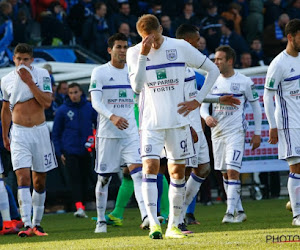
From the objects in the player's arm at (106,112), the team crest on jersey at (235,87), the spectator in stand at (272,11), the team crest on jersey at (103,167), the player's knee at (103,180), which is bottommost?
the player's knee at (103,180)

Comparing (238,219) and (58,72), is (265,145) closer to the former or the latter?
(58,72)

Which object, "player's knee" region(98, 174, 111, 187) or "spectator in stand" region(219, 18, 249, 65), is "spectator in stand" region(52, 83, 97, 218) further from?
"spectator in stand" region(219, 18, 249, 65)

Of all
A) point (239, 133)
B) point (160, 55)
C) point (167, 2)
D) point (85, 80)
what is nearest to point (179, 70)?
point (160, 55)

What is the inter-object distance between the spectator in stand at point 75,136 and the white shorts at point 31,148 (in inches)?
151

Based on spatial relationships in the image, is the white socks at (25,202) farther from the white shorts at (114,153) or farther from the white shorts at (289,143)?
the white shorts at (289,143)

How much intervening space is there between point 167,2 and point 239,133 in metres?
11.2

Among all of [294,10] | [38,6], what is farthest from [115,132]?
[294,10]

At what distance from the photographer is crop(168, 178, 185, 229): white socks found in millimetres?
10359

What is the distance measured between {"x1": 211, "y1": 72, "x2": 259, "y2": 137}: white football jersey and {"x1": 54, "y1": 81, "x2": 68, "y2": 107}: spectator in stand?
17.8 ft

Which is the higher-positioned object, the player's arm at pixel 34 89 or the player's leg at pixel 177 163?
the player's arm at pixel 34 89

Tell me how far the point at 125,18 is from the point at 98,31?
853 mm

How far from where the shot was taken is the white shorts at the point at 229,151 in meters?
13.6

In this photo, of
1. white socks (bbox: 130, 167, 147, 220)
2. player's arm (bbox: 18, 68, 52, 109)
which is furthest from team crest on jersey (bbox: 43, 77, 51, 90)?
white socks (bbox: 130, 167, 147, 220)

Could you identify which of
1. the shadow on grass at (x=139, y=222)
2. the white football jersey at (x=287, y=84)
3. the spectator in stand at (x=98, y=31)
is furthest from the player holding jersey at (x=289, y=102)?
the spectator in stand at (x=98, y=31)
